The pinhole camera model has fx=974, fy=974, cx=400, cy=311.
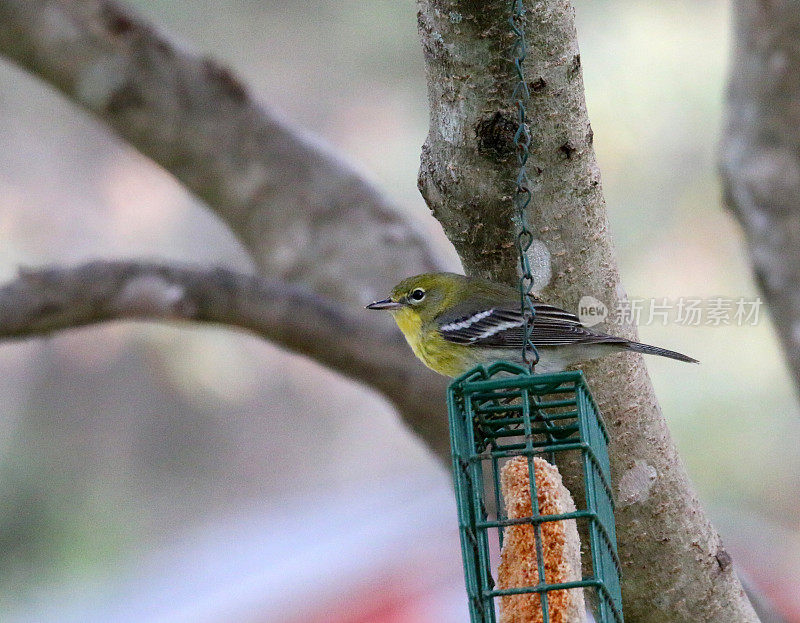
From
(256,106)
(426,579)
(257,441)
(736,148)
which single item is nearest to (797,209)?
(736,148)

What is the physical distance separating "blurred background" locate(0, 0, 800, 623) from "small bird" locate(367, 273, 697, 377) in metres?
3.70

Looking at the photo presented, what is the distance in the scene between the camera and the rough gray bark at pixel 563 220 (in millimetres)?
3109

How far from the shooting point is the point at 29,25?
523cm

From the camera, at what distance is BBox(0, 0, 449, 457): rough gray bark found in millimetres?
5254

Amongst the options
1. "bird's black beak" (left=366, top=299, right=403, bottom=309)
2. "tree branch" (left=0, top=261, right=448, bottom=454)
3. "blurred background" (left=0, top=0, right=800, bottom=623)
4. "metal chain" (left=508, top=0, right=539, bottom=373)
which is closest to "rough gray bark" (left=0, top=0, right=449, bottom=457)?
"tree branch" (left=0, top=261, right=448, bottom=454)

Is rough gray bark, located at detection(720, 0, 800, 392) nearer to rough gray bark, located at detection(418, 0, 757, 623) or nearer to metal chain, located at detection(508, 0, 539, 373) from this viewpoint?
rough gray bark, located at detection(418, 0, 757, 623)

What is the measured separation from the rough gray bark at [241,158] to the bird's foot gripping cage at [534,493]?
194cm

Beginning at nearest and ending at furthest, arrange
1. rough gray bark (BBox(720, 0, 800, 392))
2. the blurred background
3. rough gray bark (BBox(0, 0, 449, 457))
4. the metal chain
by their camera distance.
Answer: the metal chain
rough gray bark (BBox(720, 0, 800, 392))
rough gray bark (BBox(0, 0, 449, 457))
the blurred background

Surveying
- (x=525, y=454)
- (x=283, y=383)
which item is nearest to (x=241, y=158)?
(x=525, y=454)

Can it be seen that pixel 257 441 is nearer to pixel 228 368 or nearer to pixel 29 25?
pixel 228 368

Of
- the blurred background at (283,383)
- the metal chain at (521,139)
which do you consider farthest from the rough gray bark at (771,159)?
the blurred background at (283,383)

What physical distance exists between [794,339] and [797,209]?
25.2 inches

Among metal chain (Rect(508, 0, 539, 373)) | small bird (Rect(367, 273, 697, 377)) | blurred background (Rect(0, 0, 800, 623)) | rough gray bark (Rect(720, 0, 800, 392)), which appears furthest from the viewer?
blurred background (Rect(0, 0, 800, 623))

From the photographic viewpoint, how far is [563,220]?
3.25 meters
